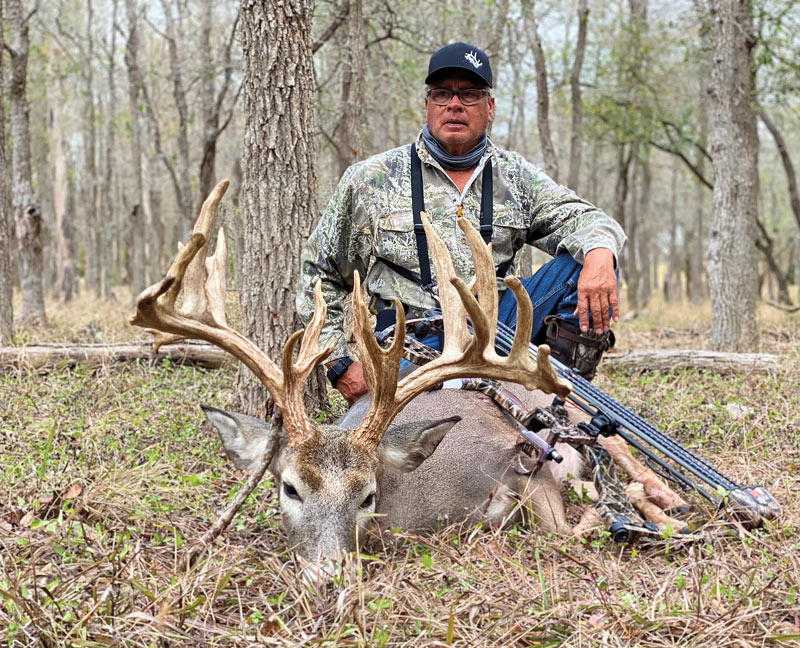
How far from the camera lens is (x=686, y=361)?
23.2ft

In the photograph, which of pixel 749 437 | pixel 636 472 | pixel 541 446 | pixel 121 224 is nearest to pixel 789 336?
pixel 749 437

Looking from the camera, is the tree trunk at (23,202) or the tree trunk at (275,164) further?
the tree trunk at (23,202)

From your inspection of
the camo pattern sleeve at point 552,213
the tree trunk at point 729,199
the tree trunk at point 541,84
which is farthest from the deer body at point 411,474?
the tree trunk at point 541,84

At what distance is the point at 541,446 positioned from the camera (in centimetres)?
383

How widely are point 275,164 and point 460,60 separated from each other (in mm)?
1276

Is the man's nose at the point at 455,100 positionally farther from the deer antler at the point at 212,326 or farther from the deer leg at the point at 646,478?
the deer leg at the point at 646,478

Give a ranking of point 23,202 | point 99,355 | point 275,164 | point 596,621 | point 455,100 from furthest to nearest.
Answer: point 23,202, point 99,355, point 275,164, point 455,100, point 596,621

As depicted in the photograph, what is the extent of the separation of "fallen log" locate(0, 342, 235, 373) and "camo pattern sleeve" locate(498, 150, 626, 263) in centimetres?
273

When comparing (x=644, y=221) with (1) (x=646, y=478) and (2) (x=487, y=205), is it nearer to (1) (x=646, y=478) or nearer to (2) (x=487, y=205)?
(2) (x=487, y=205)

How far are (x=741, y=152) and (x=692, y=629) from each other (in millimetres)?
7494

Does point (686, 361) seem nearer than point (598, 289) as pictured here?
No

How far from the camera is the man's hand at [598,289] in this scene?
404cm

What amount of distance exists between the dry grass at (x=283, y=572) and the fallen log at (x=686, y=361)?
2229mm

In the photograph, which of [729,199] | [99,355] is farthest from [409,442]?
[729,199]
